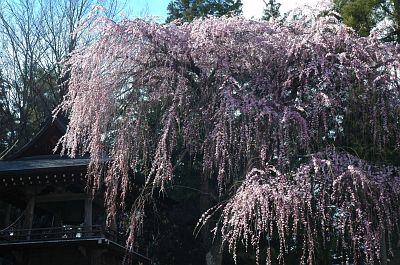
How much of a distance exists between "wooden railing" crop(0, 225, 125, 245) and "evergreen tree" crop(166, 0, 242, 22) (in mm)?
7351

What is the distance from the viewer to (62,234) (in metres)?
11.1

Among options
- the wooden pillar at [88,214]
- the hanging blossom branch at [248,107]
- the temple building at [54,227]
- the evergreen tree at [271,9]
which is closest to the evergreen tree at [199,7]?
the evergreen tree at [271,9]

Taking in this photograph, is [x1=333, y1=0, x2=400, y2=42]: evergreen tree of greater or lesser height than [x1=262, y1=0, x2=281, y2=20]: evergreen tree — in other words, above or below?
below

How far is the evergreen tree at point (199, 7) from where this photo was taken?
1595cm

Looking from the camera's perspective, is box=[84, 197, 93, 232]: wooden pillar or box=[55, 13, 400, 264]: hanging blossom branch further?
box=[84, 197, 93, 232]: wooden pillar

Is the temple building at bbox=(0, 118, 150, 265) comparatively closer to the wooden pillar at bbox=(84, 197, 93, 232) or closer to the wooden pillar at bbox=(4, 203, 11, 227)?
the wooden pillar at bbox=(84, 197, 93, 232)


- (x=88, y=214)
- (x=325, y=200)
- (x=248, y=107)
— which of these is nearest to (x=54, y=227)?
(x=88, y=214)

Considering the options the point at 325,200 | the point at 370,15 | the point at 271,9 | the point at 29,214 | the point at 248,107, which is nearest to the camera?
the point at 325,200

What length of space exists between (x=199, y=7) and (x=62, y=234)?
863 cm

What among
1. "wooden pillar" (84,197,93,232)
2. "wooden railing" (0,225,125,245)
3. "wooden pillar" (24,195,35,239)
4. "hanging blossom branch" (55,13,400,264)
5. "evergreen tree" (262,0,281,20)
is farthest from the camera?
"evergreen tree" (262,0,281,20)

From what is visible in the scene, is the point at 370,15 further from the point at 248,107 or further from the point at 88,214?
the point at 88,214

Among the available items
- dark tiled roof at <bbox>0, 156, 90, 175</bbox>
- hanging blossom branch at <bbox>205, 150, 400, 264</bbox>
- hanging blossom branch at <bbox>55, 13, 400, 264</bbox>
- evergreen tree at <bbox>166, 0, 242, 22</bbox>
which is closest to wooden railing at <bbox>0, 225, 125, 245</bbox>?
dark tiled roof at <bbox>0, 156, 90, 175</bbox>

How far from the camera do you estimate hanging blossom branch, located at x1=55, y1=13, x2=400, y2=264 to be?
6102 mm

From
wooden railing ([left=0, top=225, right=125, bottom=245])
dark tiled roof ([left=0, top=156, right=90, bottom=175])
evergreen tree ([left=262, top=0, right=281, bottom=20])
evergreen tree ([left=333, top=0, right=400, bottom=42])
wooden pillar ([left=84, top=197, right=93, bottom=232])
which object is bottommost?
wooden railing ([left=0, top=225, right=125, bottom=245])
